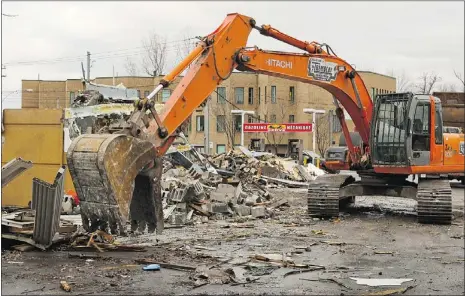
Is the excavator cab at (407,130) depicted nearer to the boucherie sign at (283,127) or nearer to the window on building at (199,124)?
the boucherie sign at (283,127)

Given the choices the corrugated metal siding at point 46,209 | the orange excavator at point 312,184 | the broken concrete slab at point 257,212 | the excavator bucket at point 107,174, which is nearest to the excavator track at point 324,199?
the orange excavator at point 312,184

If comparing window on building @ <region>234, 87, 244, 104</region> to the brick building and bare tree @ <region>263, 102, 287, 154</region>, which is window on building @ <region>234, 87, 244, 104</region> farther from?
bare tree @ <region>263, 102, 287, 154</region>

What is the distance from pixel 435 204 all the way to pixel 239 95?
147ft

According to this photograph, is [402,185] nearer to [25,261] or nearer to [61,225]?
[61,225]

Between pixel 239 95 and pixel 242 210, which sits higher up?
pixel 239 95

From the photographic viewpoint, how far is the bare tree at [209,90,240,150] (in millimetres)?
51500

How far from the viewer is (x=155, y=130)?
8.70 metres

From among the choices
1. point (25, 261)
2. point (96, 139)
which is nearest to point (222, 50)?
point (96, 139)

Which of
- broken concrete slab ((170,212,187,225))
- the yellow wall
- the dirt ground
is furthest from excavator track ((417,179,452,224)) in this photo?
the yellow wall

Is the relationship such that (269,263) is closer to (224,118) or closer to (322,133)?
(224,118)

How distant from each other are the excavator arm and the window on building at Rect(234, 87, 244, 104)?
43179mm

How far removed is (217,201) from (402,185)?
460cm

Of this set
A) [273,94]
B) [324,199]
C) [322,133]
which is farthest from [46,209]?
[273,94]

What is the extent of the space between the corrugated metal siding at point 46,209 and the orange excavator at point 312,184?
1.12m
